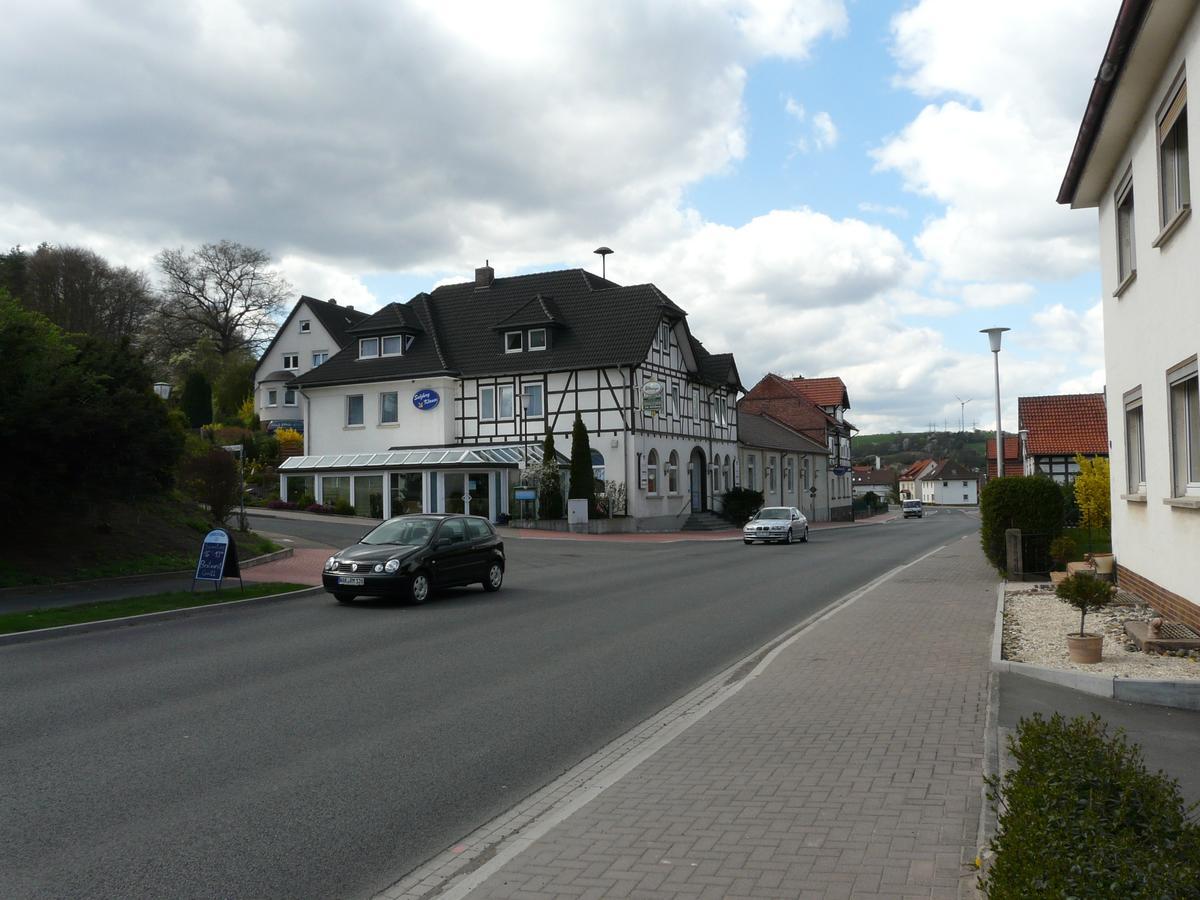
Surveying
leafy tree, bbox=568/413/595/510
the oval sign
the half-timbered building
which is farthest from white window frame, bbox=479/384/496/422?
leafy tree, bbox=568/413/595/510

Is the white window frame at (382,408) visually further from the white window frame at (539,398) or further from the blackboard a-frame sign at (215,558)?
the blackboard a-frame sign at (215,558)

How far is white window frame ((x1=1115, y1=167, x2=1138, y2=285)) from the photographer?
13.3 metres

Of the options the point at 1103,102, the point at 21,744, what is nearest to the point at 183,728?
the point at 21,744

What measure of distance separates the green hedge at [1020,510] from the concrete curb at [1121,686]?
10935mm

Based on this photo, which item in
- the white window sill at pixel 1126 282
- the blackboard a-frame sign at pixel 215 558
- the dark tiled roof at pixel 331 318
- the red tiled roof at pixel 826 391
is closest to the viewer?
the white window sill at pixel 1126 282

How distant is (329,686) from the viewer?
9.59 metres

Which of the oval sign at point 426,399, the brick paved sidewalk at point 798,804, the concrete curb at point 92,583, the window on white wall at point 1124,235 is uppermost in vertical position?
the oval sign at point 426,399

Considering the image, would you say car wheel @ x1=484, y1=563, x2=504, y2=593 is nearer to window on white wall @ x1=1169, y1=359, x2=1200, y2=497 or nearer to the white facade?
the white facade

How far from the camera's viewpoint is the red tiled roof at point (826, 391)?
263ft

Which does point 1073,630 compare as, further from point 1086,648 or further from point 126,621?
point 126,621

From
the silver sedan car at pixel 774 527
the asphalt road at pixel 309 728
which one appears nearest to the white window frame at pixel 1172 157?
the asphalt road at pixel 309 728

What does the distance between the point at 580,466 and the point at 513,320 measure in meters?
8.93

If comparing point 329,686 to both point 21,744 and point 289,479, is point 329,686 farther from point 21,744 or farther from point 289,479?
point 289,479

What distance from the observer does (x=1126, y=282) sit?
13273 mm
